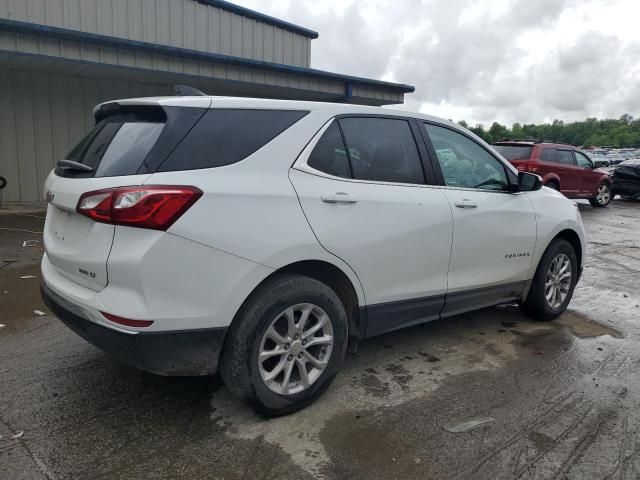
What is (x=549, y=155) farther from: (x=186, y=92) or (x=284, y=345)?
(x=284, y=345)

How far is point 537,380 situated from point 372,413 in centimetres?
129

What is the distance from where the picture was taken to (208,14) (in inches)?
479

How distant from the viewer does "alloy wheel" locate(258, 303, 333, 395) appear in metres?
2.88

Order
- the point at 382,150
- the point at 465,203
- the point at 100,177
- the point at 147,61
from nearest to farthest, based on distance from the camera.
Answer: the point at 100,177 < the point at 382,150 < the point at 465,203 < the point at 147,61

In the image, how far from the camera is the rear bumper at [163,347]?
98.6 inches

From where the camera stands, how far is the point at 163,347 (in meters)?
2.54

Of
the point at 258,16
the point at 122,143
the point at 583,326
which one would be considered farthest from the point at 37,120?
the point at 583,326

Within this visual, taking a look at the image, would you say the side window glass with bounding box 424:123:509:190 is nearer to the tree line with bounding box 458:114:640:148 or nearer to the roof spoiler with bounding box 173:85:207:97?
the roof spoiler with bounding box 173:85:207:97

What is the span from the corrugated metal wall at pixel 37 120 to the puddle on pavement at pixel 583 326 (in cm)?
992

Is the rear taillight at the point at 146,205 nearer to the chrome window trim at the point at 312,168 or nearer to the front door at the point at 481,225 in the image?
the chrome window trim at the point at 312,168

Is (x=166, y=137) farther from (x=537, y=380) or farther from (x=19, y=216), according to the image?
(x=19, y=216)

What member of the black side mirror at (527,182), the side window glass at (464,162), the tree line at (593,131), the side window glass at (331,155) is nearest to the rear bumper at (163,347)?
the side window glass at (331,155)

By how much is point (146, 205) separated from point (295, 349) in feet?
3.75

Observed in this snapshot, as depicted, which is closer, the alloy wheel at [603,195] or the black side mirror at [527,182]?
the black side mirror at [527,182]
